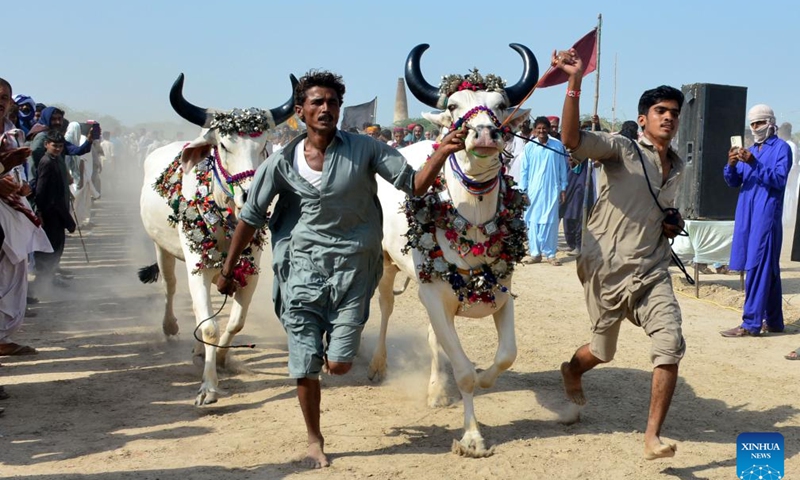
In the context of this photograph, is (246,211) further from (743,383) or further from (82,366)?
(743,383)

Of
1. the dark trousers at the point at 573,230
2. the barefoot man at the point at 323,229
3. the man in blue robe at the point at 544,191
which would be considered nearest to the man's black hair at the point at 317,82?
the barefoot man at the point at 323,229

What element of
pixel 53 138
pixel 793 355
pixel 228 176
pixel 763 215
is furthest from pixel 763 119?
pixel 53 138

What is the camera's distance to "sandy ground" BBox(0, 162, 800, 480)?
5.08 meters

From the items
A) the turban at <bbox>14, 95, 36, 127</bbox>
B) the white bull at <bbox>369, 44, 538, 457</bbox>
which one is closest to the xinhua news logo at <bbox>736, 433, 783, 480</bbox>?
the white bull at <bbox>369, 44, 538, 457</bbox>

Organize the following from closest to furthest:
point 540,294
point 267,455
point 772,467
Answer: point 772,467, point 267,455, point 540,294

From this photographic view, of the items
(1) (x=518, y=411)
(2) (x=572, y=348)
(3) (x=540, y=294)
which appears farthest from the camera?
(3) (x=540, y=294)

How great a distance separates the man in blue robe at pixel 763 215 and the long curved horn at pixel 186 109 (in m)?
4.95

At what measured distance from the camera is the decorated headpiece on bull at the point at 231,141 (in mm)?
6223

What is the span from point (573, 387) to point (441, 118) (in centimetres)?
194

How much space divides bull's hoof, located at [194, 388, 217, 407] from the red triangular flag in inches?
124

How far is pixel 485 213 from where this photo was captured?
5.30 metres

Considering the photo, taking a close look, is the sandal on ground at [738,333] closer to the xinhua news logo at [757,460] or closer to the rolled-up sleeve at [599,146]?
the xinhua news logo at [757,460]

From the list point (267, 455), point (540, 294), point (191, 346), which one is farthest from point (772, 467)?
point (540, 294)

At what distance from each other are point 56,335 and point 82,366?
4.41ft
